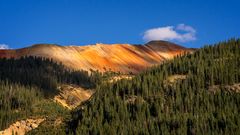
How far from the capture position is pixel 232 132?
651 ft

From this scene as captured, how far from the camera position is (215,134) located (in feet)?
655

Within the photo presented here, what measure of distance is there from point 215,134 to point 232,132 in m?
6.07
